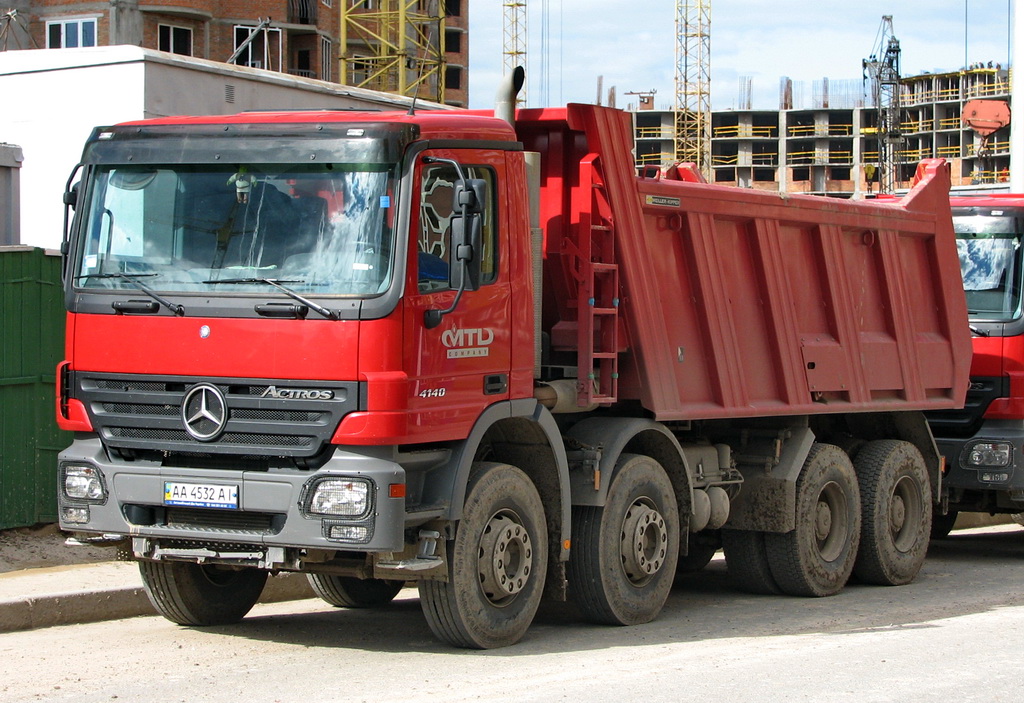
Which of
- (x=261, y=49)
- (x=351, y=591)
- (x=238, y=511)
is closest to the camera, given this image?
(x=238, y=511)

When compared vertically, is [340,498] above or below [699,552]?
above

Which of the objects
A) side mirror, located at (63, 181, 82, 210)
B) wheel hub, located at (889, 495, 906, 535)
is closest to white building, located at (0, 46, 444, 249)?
side mirror, located at (63, 181, 82, 210)

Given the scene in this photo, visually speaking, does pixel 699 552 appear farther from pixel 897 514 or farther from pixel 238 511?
pixel 238 511

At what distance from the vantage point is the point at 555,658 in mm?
7871

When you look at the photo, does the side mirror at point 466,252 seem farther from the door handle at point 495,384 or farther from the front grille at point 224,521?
the front grille at point 224,521

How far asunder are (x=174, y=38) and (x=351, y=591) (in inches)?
1556

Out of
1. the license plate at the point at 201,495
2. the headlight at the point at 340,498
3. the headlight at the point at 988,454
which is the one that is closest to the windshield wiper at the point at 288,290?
the headlight at the point at 340,498

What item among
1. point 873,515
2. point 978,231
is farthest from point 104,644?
point 978,231

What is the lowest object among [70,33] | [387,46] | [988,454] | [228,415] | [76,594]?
[76,594]

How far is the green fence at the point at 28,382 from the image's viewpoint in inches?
417

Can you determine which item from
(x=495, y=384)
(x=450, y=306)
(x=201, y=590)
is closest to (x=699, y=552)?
(x=495, y=384)

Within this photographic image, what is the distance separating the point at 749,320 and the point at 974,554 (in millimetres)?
5177

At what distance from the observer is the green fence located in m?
10.6

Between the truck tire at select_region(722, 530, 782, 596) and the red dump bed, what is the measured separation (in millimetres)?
1094
